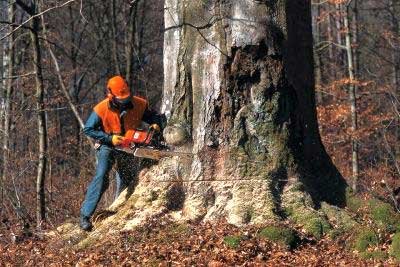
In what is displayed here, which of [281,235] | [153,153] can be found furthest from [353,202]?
[153,153]

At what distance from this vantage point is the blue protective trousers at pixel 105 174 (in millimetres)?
8958

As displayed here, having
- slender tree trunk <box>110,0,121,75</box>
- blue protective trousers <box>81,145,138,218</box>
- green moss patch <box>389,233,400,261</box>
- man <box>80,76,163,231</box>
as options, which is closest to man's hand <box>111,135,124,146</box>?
man <box>80,76,163,231</box>

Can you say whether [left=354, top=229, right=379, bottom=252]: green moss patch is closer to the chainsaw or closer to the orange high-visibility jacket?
the chainsaw

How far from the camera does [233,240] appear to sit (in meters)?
7.85

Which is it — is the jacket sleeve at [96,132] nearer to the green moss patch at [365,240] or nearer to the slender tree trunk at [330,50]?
the green moss patch at [365,240]

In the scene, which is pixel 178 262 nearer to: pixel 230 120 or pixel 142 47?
pixel 230 120

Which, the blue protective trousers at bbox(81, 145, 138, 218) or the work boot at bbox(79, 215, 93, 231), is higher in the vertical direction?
the blue protective trousers at bbox(81, 145, 138, 218)

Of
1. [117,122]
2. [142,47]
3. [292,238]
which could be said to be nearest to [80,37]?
[142,47]

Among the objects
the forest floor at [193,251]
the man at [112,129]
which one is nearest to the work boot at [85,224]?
the man at [112,129]

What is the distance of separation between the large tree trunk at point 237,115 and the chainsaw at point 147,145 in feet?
0.61

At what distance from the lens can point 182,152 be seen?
8703 mm

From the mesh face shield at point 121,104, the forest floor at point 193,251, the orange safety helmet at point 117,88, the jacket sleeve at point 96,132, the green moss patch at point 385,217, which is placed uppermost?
the orange safety helmet at point 117,88

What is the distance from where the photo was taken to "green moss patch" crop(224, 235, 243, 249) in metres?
7.80

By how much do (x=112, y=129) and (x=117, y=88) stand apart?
58cm
